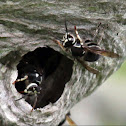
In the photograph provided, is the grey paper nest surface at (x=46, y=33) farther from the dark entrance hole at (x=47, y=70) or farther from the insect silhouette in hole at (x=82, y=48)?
the dark entrance hole at (x=47, y=70)

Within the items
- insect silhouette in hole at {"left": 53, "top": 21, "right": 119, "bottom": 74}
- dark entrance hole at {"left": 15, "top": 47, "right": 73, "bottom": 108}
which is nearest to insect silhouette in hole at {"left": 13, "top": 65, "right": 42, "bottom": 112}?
dark entrance hole at {"left": 15, "top": 47, "right": 73, "bottom": 108}

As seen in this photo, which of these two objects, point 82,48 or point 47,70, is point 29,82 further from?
point 82,48

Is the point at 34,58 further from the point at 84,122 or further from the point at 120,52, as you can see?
the point at 84,122

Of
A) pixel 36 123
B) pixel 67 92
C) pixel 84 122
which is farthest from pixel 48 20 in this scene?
pixel 84 122

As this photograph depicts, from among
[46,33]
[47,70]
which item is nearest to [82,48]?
[46,33]

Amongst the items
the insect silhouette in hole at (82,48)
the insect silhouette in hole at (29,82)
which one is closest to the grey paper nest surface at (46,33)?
the insect silhouette in hole at (82,48)

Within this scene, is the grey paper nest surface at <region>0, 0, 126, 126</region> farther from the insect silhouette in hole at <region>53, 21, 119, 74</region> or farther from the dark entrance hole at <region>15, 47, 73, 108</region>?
the dark entrance hole at <region>15, 47, 73, 108</region>
